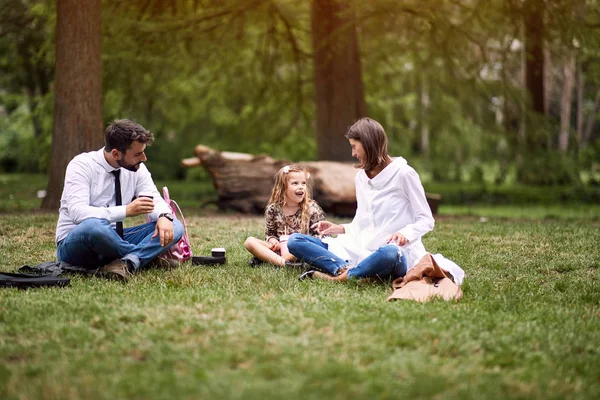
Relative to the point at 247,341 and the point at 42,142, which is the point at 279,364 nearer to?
the point at 247,341

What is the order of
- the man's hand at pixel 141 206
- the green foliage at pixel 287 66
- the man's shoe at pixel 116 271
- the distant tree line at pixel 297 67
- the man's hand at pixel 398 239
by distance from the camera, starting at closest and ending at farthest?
the man's hand at pixel 398 239 → the man's hand at pixel 141 206 → the man's shoe at pixel 116 271 → the distant tree line at pixel 297 67 → the green foliage at pixel 287 66

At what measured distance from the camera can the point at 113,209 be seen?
19.9ft

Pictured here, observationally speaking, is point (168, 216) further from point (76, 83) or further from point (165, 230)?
point (76, 83)

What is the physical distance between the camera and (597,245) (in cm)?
824

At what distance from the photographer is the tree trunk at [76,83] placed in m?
10.8

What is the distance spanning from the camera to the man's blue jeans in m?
5.95

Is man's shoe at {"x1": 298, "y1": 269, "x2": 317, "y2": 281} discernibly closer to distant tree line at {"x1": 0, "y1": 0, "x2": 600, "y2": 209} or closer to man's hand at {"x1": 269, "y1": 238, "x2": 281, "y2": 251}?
man's hand at {"x1": 269, "y1": 238, "x2": 281, "y2": 251}

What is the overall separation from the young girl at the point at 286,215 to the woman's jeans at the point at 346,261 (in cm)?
34

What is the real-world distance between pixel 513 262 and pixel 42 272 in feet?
14.8

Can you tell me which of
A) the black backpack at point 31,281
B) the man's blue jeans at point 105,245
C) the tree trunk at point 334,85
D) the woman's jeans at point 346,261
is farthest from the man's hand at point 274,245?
the tree trunk at point 334,85

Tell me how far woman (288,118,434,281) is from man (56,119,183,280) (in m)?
1.36

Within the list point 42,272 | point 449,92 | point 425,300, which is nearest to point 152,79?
point 449,92

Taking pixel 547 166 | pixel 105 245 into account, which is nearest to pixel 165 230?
pixel 105 245

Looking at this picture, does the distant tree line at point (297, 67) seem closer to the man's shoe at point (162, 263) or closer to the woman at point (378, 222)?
the man's shoe at point (162, 263)
